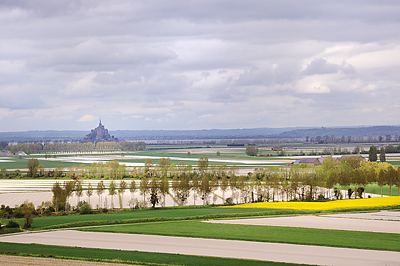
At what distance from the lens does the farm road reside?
84.0ft

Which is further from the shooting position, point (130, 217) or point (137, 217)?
point (130, 217)

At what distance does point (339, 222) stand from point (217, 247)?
554 inches

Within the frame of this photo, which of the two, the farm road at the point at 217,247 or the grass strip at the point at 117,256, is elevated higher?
the grass strip at the point at 117,256

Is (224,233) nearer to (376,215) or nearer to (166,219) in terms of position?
(166,219)

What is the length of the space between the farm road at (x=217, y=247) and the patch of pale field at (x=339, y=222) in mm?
7438

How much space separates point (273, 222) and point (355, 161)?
188 feet

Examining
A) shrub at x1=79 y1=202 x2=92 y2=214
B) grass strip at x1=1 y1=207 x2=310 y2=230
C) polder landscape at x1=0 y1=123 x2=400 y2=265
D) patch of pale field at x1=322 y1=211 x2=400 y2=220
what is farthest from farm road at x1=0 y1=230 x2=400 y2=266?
patch of pale field at x1=322 y1=211 x2=400 y2=220

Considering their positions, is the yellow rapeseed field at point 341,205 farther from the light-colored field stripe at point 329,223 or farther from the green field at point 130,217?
the light-colored field stripe at point 329,223

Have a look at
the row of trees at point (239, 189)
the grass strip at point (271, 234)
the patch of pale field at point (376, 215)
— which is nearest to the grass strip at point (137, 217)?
the grass strip at point (271, 234)

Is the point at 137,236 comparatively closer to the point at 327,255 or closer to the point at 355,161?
the point at 327,255

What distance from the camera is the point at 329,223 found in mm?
37750

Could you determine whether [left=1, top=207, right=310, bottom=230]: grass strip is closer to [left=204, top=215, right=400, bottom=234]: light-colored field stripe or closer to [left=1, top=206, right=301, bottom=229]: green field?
[left=1, top=206, right=301, bottom=229]: green field

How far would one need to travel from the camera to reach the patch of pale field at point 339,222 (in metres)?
35.3

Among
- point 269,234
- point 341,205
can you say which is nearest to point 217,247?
point 269,234
